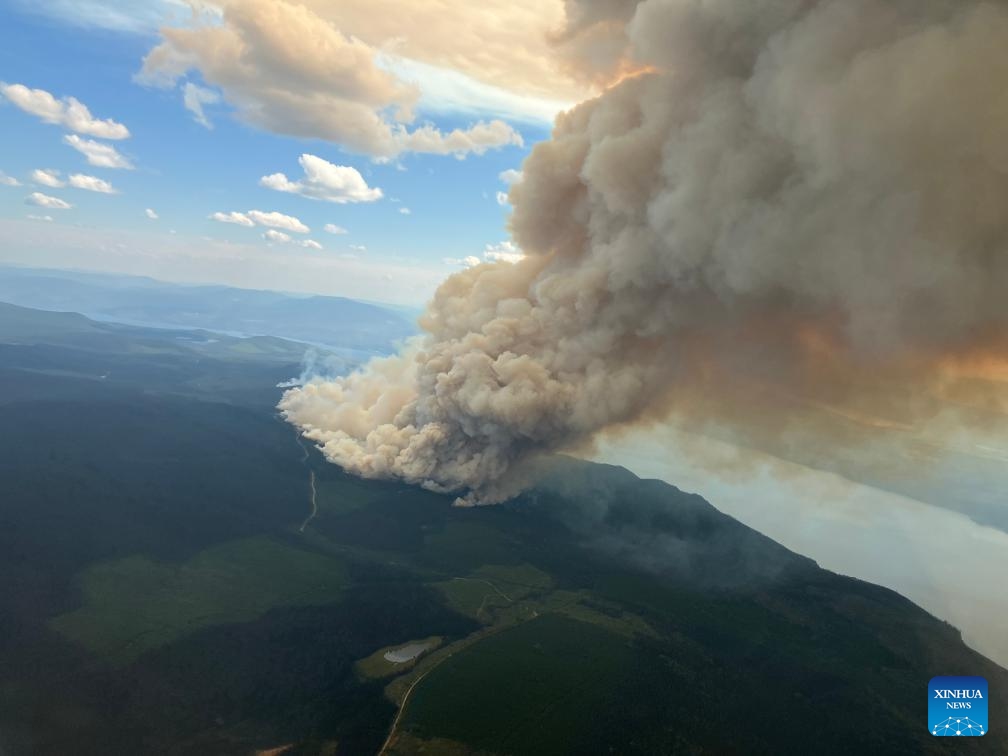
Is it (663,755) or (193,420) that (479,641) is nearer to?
(663,755)

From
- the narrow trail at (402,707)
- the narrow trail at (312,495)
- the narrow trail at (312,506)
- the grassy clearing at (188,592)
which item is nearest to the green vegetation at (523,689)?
the narrow trail at (402,707)

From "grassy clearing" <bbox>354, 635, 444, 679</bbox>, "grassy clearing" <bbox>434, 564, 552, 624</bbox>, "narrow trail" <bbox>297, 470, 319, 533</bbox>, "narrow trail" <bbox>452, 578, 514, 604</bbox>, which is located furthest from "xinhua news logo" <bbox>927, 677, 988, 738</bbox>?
"narrow trail" <bbox>297, 470, 319, 533</bbox>

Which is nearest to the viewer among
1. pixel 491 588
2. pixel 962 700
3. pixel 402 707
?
pixel 962 700

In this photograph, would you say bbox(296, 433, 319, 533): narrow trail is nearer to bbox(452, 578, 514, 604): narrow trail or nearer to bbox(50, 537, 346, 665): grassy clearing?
bbox(50, 537, 346, 665): grassy clearing

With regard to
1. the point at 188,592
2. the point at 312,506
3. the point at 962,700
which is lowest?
the point at 188,592

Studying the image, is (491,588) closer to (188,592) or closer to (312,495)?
(188,592)

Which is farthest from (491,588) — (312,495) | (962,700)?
(962,700)

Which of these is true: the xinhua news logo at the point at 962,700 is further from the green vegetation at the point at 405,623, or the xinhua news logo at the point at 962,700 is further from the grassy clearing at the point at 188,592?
the grassy clearing at the point at 188,592

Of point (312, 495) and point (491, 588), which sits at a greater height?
point (312, 495)
